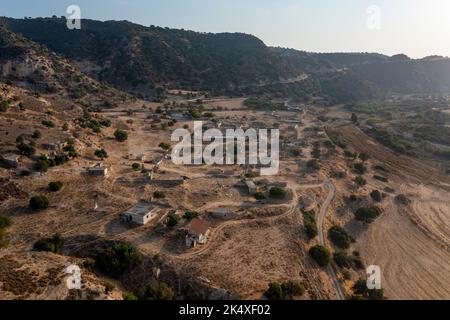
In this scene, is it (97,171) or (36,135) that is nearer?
(97,171)

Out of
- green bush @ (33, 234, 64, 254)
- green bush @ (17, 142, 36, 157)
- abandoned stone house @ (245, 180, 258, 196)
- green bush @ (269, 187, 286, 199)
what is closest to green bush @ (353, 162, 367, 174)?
green bush @ (269, 187, 286, 199)

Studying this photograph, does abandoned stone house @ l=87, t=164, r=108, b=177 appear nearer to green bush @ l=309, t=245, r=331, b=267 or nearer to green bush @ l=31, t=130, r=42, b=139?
green bush @ l=31, t=130, r=42, b=139

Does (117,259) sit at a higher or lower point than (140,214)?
lower

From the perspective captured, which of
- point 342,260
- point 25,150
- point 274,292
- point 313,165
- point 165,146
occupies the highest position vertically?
point 25,150

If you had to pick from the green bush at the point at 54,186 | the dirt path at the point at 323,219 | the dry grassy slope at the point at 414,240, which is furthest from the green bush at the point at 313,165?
the green bush at the point at 54,186

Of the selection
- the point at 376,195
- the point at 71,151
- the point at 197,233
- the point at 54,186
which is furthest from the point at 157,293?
the point at 376,195

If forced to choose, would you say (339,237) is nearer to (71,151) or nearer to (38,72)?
(71,151)

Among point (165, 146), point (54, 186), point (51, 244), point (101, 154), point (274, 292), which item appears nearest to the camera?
point (274, 292)
